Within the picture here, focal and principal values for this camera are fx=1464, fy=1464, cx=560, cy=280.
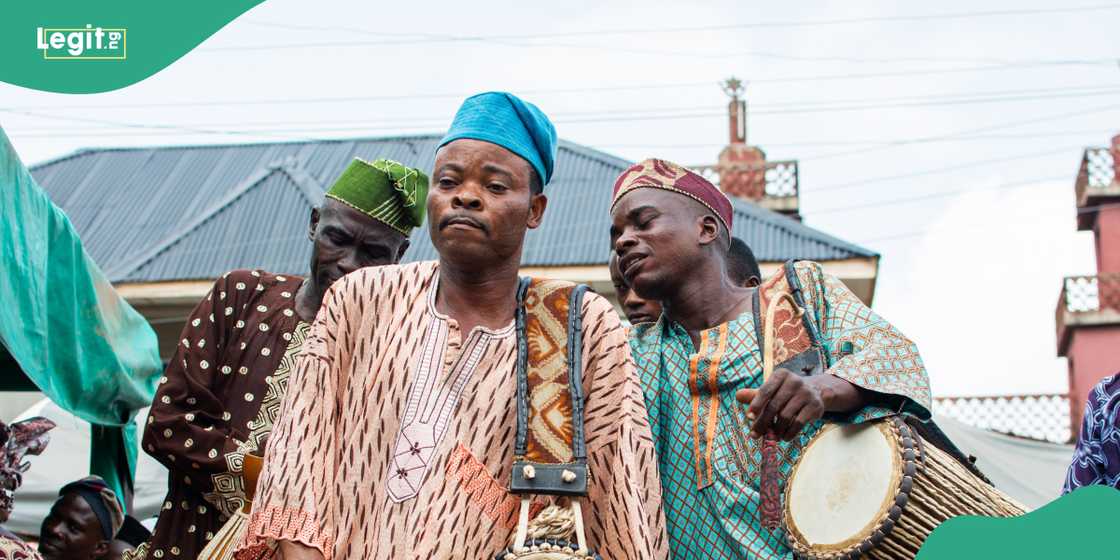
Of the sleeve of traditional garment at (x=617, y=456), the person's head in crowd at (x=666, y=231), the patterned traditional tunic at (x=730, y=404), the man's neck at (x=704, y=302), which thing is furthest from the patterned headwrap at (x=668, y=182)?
the sleeve of traditional garment at (x=617, y=456)

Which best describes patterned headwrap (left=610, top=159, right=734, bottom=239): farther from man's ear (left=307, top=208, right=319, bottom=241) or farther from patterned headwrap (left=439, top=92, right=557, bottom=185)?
man's ear (left=307, top=208, right=319, bottom=241)

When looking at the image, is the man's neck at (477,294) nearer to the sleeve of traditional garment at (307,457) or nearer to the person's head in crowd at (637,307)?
the sleeve of traditional garment at (307,457)

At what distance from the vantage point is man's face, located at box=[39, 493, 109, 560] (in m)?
6.60

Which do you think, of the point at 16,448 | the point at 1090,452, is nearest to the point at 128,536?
the point at 16,448

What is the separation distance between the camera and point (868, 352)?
3.79 m

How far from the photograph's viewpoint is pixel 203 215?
615 inches

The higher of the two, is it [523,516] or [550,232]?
[550,232]

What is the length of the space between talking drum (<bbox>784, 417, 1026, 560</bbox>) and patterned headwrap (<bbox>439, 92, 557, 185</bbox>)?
3.39ft

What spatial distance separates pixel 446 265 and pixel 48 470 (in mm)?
5805

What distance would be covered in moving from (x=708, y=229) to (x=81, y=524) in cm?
362

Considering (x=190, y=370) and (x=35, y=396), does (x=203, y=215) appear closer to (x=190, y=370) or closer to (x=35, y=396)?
(x=35, y=396)

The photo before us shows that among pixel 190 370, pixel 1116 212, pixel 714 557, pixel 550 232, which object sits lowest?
pixel 714 557

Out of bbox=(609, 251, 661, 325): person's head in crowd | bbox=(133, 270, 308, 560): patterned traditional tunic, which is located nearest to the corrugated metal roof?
bbox=(609, 251, 661, 325): person's head in crowd

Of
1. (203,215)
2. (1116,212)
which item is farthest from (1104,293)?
(203,215)
